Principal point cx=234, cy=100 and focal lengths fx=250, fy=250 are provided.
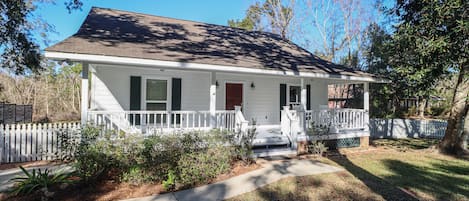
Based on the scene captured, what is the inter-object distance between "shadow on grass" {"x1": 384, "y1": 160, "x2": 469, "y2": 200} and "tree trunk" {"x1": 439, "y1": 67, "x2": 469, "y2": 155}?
6.56 feet

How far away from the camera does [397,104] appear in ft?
59.4

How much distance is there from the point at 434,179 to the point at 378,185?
1.74 meters

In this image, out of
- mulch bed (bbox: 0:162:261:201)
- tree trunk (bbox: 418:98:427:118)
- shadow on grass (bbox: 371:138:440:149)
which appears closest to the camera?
mulch bed (bbox: 0:162:261:201)

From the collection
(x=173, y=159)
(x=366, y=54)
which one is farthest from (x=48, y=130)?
(x=366, y=54)

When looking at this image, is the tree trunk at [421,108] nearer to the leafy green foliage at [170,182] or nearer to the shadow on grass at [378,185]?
the shadow on grass at [378,185]

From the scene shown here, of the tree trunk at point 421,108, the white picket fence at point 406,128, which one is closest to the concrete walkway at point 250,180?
the white picket fence at point 406,128

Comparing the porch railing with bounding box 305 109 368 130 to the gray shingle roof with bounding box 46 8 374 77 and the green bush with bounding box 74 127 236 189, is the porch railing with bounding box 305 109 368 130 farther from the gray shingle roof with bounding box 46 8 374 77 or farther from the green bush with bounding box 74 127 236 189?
the green bush with bounding box 74 127 236 189

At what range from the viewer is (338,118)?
9.15 metres

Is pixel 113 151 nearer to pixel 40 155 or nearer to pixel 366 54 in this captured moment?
pixel 40 155

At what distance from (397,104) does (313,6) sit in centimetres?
1087

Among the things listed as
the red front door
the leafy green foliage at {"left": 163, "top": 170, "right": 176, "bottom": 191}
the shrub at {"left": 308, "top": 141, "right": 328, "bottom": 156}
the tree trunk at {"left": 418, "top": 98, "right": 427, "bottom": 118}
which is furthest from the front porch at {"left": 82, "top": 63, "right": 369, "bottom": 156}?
the tree trunk at {"left": 418, "top": 98, "right": 427, "bottom": 118}

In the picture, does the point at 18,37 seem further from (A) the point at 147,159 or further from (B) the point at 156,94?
(A) the point at 147,159

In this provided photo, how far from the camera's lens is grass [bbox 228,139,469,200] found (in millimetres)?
4520

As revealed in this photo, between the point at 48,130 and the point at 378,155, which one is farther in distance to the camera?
the point at 378,155
